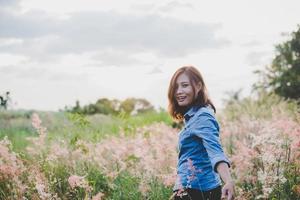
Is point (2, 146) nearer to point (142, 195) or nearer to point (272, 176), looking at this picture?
point (142, 195)

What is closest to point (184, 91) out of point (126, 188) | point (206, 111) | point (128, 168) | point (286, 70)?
point (206, 111)

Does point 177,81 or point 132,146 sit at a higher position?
point 177,81

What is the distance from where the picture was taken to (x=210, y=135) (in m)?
3.78

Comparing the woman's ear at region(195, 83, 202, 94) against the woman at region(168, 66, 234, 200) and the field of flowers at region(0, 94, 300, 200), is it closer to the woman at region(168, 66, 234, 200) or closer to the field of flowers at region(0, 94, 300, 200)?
the woman at region(168, 66, 234, 200)

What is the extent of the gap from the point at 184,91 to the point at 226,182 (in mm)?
967

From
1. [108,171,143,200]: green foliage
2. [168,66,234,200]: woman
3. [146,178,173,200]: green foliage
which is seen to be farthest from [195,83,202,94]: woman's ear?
[108,171,143,200]: green foliage

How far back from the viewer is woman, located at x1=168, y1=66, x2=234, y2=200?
3729mm

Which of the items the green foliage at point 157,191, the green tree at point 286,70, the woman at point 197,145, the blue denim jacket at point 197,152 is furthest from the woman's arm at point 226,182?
the green tree at point 286,70

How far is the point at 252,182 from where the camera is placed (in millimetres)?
6062

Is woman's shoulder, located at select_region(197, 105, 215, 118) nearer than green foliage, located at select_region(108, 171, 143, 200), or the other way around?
woman's shoulder, located at select_region(197, 105, 215, 118)

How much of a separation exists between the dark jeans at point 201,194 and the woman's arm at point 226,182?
391mm

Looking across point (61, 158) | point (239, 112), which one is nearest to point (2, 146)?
point (61, 158)

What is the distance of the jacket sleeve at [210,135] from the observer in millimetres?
3646

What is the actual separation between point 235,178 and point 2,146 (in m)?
2.88
